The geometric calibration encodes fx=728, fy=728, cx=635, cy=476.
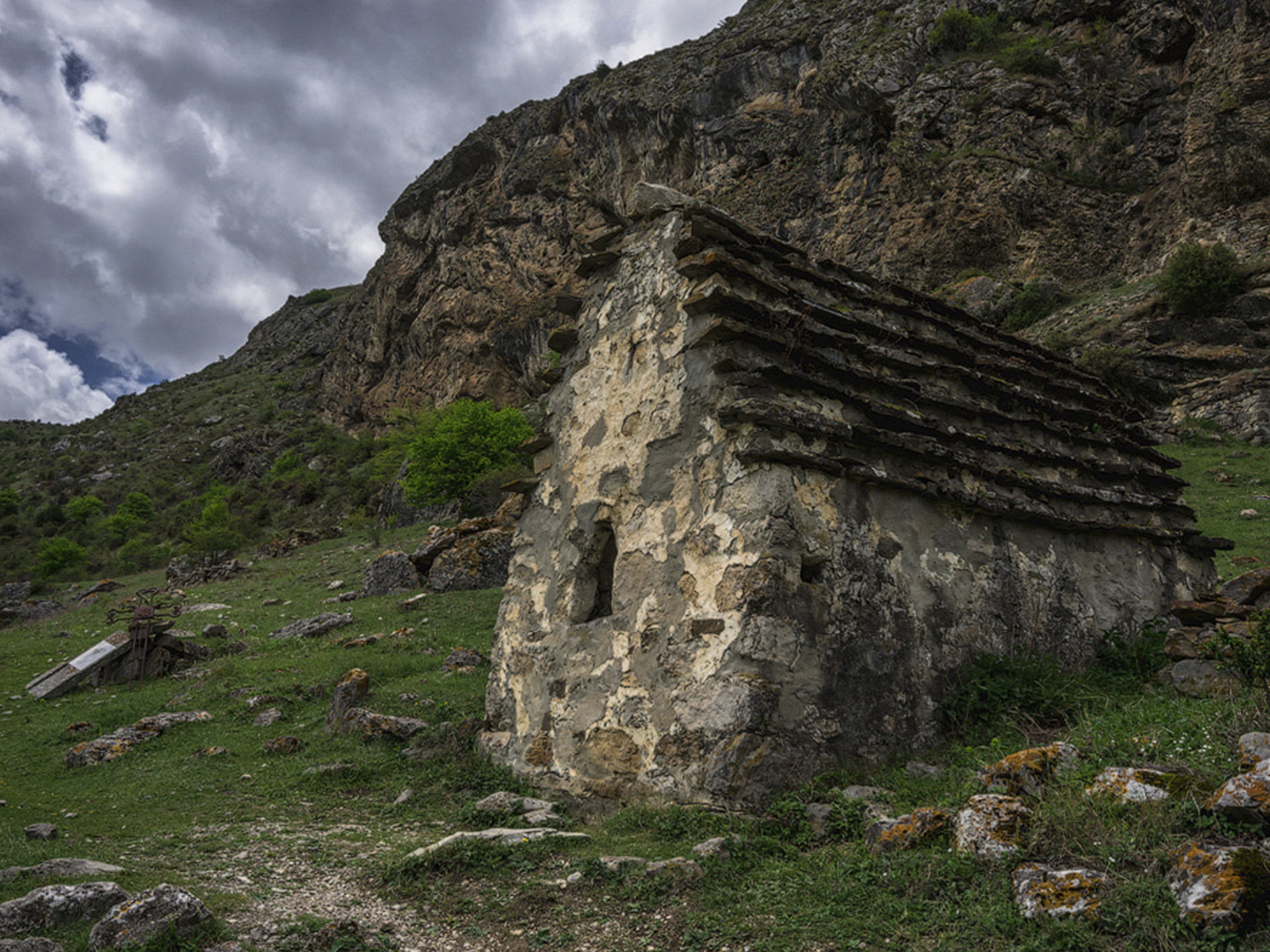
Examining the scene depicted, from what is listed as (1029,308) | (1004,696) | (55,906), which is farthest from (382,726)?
(1029,308)

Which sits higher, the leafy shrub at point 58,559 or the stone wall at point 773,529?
the leafy shrub at point 58,559

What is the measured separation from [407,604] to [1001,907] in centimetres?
1368

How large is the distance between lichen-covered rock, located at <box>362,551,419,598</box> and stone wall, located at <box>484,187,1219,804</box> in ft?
35.5

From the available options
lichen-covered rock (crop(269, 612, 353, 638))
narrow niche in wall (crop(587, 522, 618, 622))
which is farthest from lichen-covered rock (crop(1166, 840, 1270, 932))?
lichen-covered rock (crop(269, 612, 353, 638))

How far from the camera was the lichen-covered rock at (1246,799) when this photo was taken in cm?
289

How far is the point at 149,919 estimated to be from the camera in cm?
334

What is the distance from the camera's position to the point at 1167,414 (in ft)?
67.9

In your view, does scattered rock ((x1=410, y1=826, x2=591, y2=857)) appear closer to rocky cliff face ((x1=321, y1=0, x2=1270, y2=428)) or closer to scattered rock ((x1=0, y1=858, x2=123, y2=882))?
scattered rock ((x1=0, y1=858, x2=123, y2=882))

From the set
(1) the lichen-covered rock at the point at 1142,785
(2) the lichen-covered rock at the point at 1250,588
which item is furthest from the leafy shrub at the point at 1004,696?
(2) the lichen-covered rock at the point at 1250,588

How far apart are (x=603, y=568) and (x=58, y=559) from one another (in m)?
43.5

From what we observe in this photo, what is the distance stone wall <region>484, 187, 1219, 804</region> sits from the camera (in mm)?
5270

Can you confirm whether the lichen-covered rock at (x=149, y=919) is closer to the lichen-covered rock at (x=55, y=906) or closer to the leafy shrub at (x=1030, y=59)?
the lichen-covered rock at (x=55, y=906)

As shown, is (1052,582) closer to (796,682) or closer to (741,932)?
(796,682)

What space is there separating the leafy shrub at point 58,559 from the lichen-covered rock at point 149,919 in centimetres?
4463
